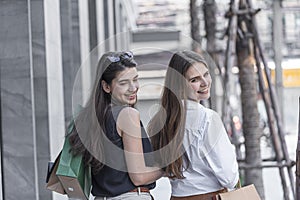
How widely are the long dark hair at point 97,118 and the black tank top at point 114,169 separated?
31 mm

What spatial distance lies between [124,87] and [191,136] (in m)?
0.43

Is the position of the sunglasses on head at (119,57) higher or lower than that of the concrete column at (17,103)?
higher

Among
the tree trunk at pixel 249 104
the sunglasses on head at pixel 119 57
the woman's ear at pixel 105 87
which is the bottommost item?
the tree trunk at pixel 249 104

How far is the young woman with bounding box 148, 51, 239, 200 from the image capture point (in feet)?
11.4

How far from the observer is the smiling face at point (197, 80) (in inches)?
139

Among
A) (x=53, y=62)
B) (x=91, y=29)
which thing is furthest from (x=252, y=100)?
(x=91, y=29)

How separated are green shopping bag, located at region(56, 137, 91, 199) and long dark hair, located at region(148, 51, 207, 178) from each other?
40cm

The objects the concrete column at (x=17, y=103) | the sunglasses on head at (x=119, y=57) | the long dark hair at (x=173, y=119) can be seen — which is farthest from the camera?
the concrete column at (x=17, y=103)

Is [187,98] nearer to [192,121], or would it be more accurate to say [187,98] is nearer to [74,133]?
[192,121]

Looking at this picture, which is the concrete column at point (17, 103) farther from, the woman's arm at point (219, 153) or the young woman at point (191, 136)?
the woman's arm at point (219, 153)

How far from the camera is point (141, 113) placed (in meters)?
3.46

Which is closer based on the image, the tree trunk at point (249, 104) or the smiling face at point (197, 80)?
the smiling face at point (197, 80)

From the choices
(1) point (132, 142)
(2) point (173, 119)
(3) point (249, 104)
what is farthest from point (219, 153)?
(3) point (249, 104)

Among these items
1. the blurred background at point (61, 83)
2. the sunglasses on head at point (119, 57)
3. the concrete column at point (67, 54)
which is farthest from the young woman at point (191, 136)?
the concrete column at point (67, 54)
